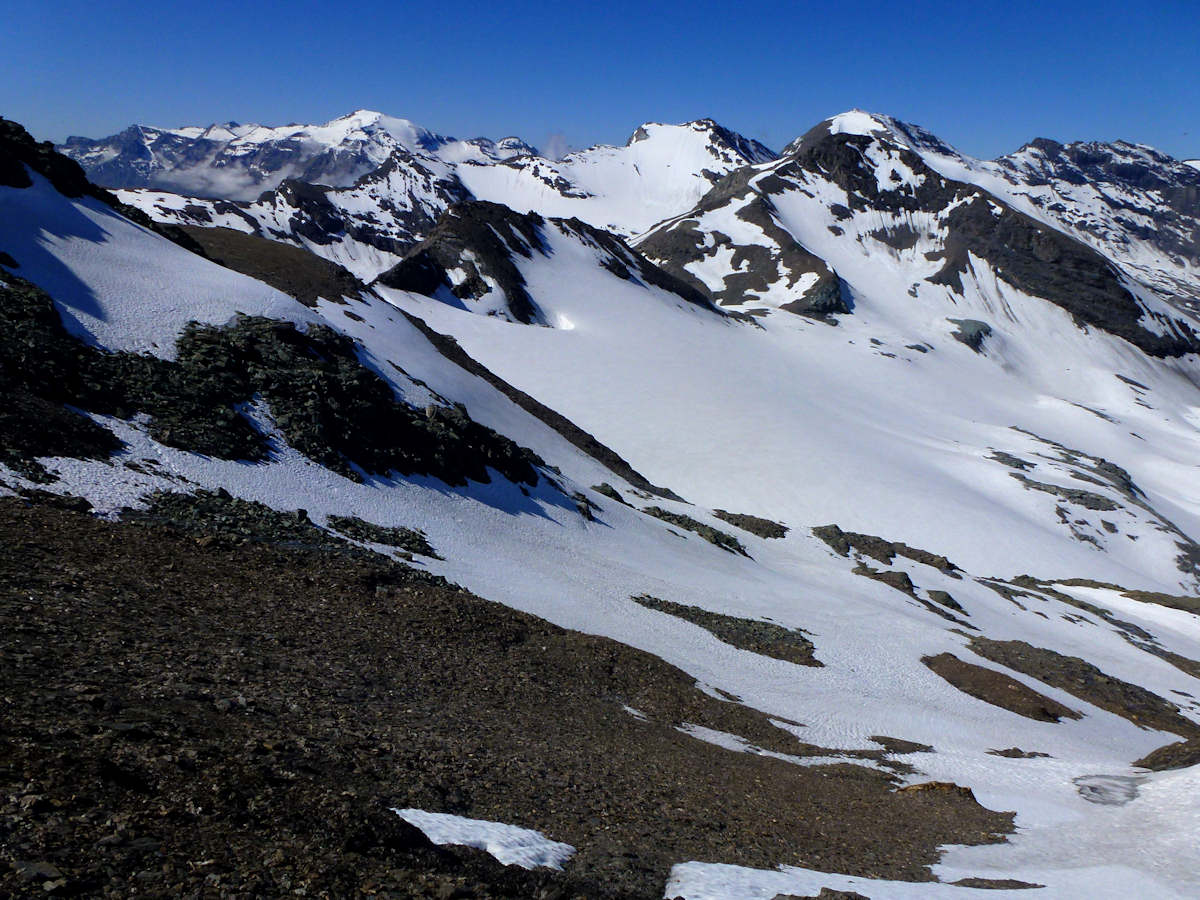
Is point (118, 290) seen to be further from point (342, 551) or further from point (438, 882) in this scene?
point (438, 882)

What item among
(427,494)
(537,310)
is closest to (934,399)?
(537,310)

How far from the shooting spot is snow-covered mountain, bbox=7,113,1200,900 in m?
18.0

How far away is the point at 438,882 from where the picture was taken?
705 cm

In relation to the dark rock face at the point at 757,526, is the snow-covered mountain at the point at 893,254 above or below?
above

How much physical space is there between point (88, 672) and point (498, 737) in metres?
6.04

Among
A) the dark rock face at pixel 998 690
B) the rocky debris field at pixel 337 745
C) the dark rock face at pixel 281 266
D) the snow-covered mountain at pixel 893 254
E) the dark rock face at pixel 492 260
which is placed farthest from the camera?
the snow-covered mountain at pixel 893 254

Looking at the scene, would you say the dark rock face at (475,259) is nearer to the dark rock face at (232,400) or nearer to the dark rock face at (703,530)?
the dark rock face at (703,530)

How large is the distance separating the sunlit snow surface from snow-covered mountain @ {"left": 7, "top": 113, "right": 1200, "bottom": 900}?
526mm

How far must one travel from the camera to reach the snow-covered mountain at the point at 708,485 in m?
18.0

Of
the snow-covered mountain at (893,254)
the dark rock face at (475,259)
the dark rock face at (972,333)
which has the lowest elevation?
the dark rock face at (475,259)

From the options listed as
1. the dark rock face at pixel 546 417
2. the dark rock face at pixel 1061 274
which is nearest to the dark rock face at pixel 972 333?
the dark rock face at pixel 1061 274

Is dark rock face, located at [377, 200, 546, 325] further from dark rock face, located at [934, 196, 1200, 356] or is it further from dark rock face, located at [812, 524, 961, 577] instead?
dark rock face, located at [934, 196, 1200, 356]

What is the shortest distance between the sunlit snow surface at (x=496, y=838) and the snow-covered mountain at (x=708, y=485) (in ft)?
1.72

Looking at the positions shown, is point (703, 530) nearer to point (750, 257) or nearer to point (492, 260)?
point (492, 260)
